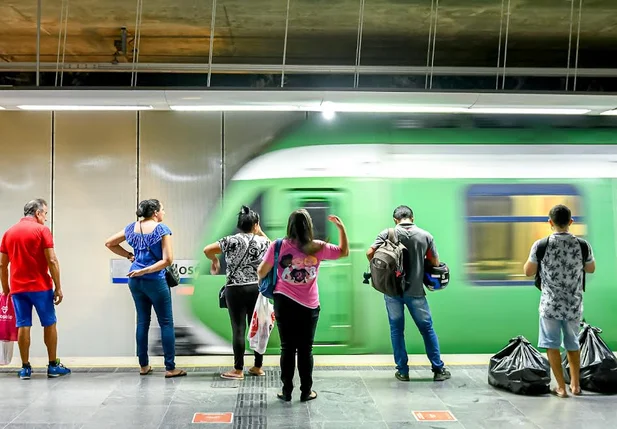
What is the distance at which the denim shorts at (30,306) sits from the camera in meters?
5.32

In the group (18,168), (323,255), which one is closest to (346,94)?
(323,255)

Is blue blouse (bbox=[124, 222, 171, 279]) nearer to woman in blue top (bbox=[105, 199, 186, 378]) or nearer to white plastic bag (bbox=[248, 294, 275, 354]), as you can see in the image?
woman in blue top (bbox=[105, 199, 186, 378])

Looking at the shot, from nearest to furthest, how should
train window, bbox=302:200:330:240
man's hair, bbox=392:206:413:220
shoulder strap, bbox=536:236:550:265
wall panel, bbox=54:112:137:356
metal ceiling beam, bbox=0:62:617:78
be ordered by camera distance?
shoulder strap, bbox=536:236:550:265 < man's hair, bbox=392:206:413:220 < train window, bbox=302:200:330:240 < wall panel, bbox=54:112:137:356 < metal ceiling beam, bbox=0:62:617:78

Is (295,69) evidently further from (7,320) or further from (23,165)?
(7,320)

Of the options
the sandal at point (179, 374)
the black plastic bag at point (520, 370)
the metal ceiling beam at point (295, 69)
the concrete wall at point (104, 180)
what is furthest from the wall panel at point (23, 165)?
the black plastic bag at point (520, 370)

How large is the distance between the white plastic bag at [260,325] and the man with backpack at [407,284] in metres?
0.96

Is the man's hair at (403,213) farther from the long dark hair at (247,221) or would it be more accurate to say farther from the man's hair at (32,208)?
the man's hair at (32,208)

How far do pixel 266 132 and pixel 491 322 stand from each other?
9.95 ft

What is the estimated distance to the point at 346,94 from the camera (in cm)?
507

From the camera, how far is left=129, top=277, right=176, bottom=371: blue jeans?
521cm

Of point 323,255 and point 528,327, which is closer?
point 323,255

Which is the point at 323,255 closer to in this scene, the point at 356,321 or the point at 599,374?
the point at 356,321

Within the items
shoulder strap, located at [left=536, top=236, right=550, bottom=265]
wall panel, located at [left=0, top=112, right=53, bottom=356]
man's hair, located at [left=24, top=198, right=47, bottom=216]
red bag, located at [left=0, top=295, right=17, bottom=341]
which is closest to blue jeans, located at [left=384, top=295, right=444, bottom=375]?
shoulder strap, located at [left=536, top=236, right=550, bottom=265]

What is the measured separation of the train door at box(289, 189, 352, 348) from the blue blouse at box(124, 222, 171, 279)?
1.43m
